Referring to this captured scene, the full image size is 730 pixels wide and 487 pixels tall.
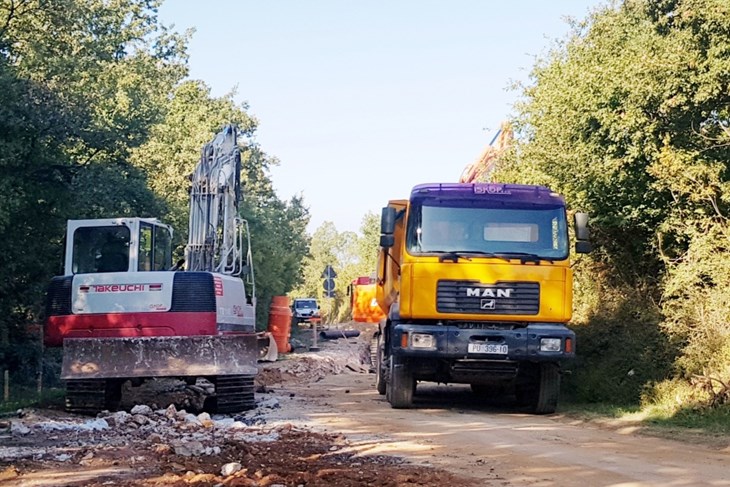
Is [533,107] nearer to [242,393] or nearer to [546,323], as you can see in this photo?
[546,323]

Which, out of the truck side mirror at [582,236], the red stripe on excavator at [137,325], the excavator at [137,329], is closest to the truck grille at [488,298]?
the truck side mirror at [582,236]

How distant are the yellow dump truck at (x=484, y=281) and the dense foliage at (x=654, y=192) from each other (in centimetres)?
199

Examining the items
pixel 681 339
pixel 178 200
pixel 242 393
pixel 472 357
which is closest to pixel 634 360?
pixel 681 339

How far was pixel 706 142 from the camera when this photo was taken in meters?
15.8

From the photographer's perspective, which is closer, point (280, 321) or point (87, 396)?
point (87, 396)

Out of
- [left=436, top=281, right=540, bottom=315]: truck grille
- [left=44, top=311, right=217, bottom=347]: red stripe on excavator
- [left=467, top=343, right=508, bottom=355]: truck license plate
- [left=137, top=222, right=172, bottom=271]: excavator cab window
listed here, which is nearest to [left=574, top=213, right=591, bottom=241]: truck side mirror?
[left=436, top=281, right=540, bottom=315]: truck grille

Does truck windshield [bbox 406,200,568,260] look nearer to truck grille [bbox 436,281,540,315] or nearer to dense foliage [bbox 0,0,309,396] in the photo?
truck grille [bbox 436,281,540,315]

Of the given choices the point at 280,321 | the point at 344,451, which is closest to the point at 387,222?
the point at 344,451

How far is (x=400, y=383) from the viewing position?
1554cm

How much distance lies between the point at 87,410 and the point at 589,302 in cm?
1063

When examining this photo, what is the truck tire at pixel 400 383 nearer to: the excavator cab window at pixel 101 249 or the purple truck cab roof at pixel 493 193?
the purple truck cab roof at pixel 493 193

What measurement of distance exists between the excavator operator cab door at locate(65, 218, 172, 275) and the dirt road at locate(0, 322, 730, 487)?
234 centimetres

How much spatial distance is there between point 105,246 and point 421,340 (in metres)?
5.32

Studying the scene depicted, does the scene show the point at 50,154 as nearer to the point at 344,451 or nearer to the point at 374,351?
the point at 374,351
